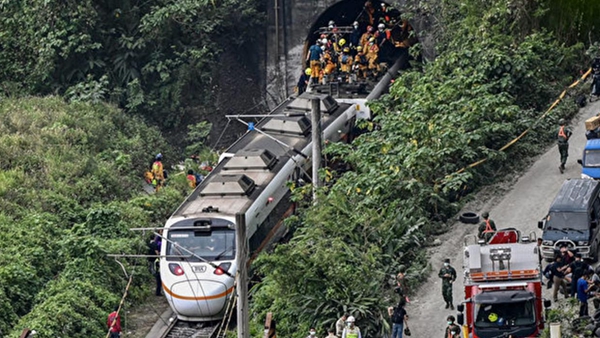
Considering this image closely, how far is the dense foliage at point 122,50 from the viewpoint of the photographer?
46.9 m

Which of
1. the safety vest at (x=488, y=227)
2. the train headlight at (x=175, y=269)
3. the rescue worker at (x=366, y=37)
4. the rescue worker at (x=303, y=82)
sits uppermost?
the safety vest at (x=488, y=227)

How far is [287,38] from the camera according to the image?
160ft

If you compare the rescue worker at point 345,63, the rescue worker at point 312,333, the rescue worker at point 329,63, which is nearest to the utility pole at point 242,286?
the rescue worker at point 312,333

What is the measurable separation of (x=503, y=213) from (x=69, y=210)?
12250mm

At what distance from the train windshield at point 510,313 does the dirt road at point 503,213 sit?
2.80m

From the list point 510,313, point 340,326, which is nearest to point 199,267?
point 340,326

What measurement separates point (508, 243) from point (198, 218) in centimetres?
840

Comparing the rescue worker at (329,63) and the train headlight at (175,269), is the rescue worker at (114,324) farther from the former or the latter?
the rescue worker at (329,63)

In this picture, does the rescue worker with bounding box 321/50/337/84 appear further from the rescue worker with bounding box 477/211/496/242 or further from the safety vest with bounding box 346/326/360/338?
the safety vest with bounding box 346/326/360/338

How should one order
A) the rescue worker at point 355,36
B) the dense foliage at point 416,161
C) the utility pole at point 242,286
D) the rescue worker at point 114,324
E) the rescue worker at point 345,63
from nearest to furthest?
the utility pole at point 242,286
the dense foliage at point 416,161
the rescue worker at point 114,324
the rescue worker at point 345,63
the rescue worker at point 355,36

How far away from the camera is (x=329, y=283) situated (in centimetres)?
2814

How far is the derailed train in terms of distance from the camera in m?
31.0

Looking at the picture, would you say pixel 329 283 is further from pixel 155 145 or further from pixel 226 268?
pixel 155 145

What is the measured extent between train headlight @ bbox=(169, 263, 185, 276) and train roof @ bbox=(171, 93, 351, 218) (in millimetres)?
1440
